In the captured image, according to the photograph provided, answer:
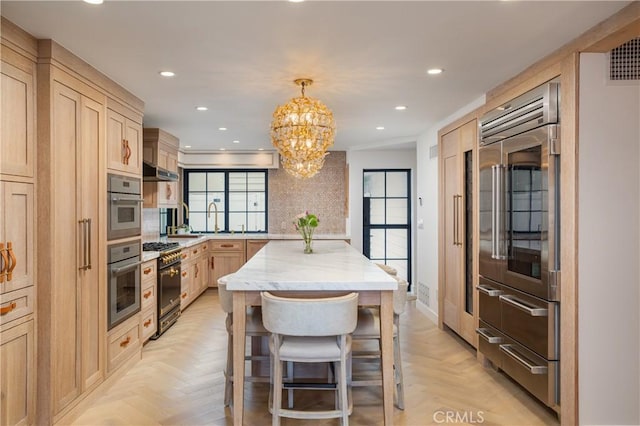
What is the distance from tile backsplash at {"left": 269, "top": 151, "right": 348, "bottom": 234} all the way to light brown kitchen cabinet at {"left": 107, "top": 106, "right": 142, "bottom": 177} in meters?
3.91

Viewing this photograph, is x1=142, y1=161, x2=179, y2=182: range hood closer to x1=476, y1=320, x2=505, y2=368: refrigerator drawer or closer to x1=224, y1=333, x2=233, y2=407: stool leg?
x1=224, y1=333, x2=233, y2=407: stool leg

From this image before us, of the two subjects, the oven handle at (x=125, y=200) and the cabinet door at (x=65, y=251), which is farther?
the oven handle at (x=125, y=200)

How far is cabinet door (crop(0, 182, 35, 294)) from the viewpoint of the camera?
2.33 metres

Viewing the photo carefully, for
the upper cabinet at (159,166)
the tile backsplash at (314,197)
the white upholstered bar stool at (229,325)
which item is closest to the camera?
the white upholstered bar stool at (229,325)

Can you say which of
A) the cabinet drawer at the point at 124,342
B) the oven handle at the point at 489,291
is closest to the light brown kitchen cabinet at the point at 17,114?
the cabinet drawer at the point at 124,342

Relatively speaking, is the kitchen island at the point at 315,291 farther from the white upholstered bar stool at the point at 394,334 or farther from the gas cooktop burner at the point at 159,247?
the gas cooktop burner at the point at 159,247

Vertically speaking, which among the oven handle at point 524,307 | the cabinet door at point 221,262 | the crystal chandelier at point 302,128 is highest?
the crystal chandelier at point 302,128

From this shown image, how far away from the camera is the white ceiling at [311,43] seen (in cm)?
222

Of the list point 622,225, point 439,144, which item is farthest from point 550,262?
point 439,144

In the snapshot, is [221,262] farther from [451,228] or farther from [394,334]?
[394,334]

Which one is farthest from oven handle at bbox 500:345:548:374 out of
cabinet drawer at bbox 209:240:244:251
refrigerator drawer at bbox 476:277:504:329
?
cabinet drawer at bbox 209:240:244:251

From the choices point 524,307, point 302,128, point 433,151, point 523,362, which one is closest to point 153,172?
point 302,128

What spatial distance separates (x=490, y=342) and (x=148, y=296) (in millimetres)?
3265

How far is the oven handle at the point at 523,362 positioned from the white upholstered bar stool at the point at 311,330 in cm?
138
